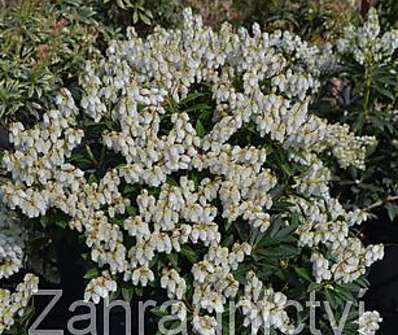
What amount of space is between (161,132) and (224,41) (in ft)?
1.33

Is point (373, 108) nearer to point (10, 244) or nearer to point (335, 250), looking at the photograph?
point (335, 250)

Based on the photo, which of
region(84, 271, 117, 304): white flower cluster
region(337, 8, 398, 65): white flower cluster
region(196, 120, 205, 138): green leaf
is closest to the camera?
region(84, 271, 117, 304): white flower cluster

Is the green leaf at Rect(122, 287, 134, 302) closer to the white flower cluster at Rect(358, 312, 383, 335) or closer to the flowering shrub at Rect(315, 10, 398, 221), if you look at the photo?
the white flower cluster at Rect(358, 312, 383, 335)

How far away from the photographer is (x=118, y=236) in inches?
89.5

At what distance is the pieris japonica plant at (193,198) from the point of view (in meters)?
2.26

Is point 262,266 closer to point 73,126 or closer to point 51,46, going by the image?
point 73,126

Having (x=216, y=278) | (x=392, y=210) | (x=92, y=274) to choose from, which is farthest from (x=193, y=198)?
(x=392, y=210)

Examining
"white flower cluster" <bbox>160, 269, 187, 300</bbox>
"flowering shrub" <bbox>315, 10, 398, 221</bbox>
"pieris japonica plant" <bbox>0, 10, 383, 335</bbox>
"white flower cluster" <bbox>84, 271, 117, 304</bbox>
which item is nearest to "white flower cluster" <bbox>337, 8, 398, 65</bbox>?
"flowering shrub" <bbox>315, 10, 398, 221</bbox>

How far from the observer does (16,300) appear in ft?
8.07

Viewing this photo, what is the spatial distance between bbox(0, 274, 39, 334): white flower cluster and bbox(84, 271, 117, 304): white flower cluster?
307mm

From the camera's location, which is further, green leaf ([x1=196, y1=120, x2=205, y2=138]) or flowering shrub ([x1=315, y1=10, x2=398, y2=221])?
flowering shrub ([x1=315, y1=10, x2=398, y2=221])

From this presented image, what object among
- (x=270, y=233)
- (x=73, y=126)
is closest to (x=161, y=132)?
(x=73, y=126)

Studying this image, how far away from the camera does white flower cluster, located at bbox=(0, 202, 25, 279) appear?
2463 millimetres

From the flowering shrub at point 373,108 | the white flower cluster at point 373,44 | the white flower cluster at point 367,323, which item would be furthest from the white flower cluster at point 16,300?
the white flower cluster at point 373,44
